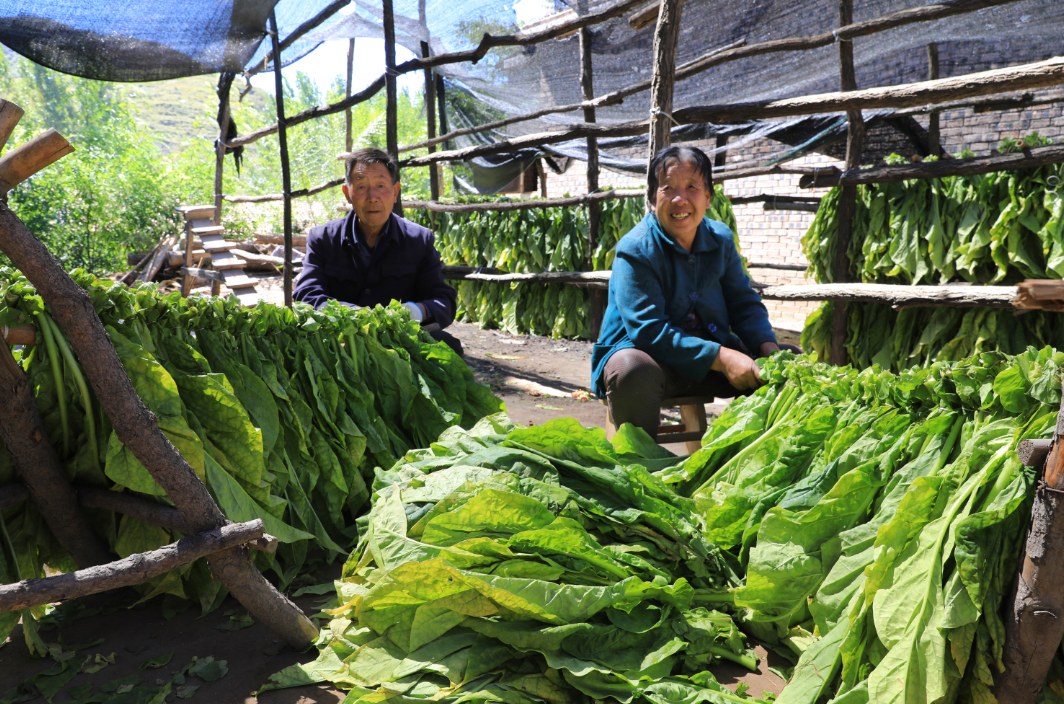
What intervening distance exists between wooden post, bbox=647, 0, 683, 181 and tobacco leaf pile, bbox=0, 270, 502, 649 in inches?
85.5

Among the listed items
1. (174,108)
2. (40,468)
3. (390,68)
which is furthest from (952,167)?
(174,108)

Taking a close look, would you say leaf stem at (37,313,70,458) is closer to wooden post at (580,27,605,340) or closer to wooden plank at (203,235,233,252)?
wooden post at (580,27,605,340)

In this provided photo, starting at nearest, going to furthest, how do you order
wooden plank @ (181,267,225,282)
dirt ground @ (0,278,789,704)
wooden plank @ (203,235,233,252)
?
dirt ground @ (0,278,789,704)
wooden plank @ (181,267,225,282)
wooden plank @ (203,235,233,252)

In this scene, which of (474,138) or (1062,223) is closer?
(1062,223)

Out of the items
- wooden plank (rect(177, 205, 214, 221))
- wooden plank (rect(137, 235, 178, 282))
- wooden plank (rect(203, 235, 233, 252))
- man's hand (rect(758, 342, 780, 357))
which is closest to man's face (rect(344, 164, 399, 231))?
man's hand (rect(758, 342, 780, 357))

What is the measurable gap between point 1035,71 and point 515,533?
3157mm

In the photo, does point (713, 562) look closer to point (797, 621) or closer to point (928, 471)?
point (797, 621)

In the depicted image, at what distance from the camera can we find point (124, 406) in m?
1.69

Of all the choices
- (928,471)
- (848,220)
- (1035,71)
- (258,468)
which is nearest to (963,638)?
(928,471)

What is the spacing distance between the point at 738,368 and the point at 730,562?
0.95m

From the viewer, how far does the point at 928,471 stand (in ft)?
5.30

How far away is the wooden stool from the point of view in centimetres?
315

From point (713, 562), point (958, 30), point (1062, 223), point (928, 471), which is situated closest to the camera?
point (928, 471)

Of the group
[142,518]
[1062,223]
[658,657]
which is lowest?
[658,657]
